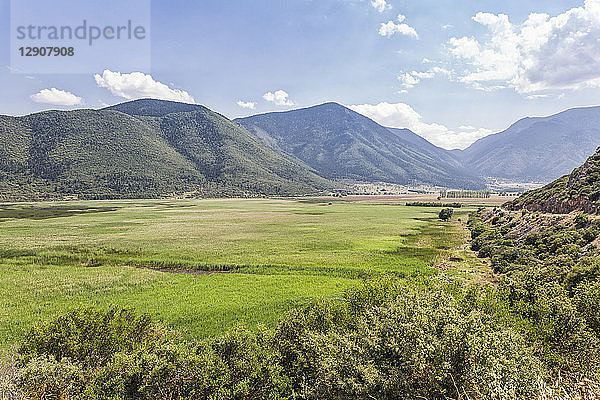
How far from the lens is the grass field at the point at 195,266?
36.0 metres

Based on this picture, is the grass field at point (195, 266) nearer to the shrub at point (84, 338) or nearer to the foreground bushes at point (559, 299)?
the shrub at point (84, 338)

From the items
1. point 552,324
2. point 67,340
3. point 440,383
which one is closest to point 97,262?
point 67,340

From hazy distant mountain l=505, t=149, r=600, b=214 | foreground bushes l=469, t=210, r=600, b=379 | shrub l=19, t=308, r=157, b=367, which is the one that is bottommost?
shrub l=19, t=308, r=157, b=367

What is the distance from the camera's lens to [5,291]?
134 ft

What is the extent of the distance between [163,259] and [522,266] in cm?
6301

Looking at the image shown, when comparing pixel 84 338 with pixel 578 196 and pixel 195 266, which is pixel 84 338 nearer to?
pixel 195 266

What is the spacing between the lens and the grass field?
1419 inches

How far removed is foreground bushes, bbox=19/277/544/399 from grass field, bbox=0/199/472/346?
11948 mm

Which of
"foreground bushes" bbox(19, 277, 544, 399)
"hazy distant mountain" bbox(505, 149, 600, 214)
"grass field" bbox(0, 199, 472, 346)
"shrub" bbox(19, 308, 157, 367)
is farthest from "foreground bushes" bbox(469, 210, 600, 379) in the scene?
"shrub" bbox(19, 308, 157, 367)

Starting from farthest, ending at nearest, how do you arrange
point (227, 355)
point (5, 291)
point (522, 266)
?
point (522, 266) → point (5, 291) → point (227, 355)

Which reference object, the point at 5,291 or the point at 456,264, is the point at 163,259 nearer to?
the point at 5,291

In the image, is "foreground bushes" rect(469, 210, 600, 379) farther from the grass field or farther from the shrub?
the shrub

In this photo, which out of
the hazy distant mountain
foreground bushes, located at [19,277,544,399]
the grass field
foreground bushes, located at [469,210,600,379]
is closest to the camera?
foreground bushes, located at [19,277,544,399]

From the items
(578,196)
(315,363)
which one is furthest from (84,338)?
(578,196)
